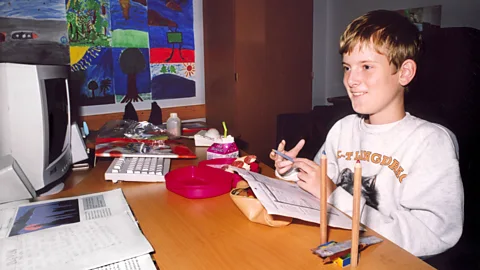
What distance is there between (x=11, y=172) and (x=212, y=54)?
5.79 feet

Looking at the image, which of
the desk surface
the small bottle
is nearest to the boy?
the desk surface

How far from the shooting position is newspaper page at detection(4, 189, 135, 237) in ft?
2.83

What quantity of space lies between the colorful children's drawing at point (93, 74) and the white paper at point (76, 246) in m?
1.58

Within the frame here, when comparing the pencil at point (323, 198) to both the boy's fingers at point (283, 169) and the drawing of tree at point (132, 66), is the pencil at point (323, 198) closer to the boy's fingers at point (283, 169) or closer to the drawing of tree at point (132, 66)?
the boy's fingers at point (283, 169)

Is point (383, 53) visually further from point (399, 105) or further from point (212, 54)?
point (212, 54)

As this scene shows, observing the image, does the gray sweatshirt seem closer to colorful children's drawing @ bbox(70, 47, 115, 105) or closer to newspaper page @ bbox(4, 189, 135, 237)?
newspaper page @ bbox(4, 189, 135, 237)

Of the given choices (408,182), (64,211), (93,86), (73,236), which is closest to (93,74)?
(93,86)

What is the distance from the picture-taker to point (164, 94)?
253 centimetres

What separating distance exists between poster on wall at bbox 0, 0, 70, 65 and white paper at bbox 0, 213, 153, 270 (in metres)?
1.48

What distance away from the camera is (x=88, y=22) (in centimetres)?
221

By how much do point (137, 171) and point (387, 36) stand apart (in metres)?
0.83

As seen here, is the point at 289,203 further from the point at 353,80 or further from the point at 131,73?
the point at 131,73

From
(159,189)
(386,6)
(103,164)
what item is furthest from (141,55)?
(386,6)

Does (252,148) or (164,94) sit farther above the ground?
(164,94)
